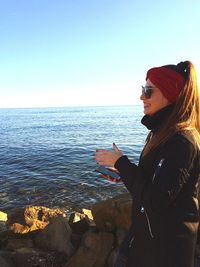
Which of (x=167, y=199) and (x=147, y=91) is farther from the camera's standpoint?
(x=147, y=91)

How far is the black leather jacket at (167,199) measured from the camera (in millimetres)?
2396

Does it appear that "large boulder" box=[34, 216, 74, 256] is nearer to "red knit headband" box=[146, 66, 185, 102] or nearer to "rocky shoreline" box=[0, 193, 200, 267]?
"rocky shoreline" box=[0, 193, 200, 267]

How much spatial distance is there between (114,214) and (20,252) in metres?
2.54

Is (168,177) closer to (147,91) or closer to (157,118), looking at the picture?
(157,118)

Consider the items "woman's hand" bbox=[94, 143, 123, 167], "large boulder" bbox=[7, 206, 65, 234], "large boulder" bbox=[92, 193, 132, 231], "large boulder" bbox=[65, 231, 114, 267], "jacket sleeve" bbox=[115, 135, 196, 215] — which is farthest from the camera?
"large boulder" bbox=[7, 206, 65, 234]

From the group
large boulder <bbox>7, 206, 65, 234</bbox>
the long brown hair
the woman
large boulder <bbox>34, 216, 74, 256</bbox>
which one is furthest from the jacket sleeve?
large boulder <bbox>7, 206, 65, 234</bbox>

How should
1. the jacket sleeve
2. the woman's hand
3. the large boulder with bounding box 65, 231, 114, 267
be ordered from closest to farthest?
the jacket sleeve < the woman's hand < the large boulder with bounding box 65, 231, 114, 267

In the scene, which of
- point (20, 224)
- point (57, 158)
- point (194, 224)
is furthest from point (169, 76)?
point (57, 158)

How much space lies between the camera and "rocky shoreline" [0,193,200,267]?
6.66m

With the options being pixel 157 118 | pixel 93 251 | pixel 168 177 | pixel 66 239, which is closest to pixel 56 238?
pixel 66 239

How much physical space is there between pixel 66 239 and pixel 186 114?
5671 millimetres

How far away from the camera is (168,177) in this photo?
237 centimetres

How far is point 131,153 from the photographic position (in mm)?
26359

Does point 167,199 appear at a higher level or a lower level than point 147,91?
lower
